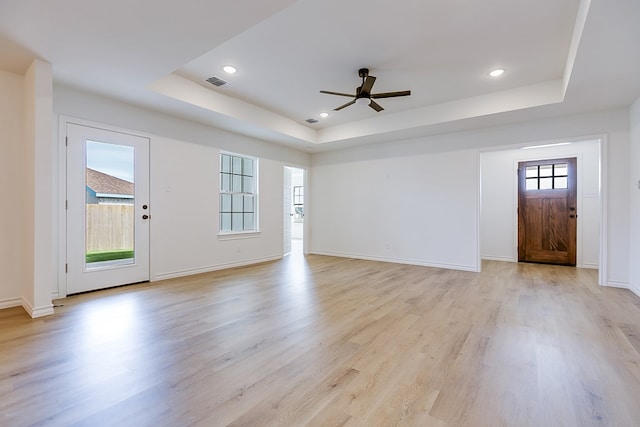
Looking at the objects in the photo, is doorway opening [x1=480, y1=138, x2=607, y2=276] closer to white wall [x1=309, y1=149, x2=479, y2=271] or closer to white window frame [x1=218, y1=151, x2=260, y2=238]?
white wall [x1=309, y1=149, x2=479, y2=271]

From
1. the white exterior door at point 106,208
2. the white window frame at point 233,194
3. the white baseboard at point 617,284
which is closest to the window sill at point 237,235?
the white window frame at point 233,194

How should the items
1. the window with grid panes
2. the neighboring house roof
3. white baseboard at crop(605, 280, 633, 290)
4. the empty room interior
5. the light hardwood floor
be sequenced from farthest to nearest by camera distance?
the window with grid panes → white baseboard at crop(605, 280, 633, 290) → the neighboring house roof → the empty room interior → the light hardwood floor

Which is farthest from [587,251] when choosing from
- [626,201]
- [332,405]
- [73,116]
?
[73,116]

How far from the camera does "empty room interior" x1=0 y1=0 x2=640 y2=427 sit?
1810mm

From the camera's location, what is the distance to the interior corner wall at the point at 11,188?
3197mm

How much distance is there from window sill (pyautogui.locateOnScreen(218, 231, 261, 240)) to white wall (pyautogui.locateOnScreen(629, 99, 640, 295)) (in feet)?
19.4

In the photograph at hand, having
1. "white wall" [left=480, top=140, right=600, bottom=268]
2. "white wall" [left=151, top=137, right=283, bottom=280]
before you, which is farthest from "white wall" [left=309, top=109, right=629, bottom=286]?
"white wall" [left=151, top=137, right=283, bottom=280]

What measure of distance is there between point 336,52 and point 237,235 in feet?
12.2

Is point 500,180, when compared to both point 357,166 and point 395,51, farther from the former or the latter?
point 395,51

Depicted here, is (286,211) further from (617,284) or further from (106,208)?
(617,284)

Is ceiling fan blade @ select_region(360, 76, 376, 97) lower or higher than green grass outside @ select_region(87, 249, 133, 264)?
higher

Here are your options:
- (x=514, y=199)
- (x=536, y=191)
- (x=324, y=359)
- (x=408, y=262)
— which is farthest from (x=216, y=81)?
(x=536, y=191)

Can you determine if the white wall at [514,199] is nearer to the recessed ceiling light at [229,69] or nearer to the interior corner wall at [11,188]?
the recessed ceiling light at [229,69]

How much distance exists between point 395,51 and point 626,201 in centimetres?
399
